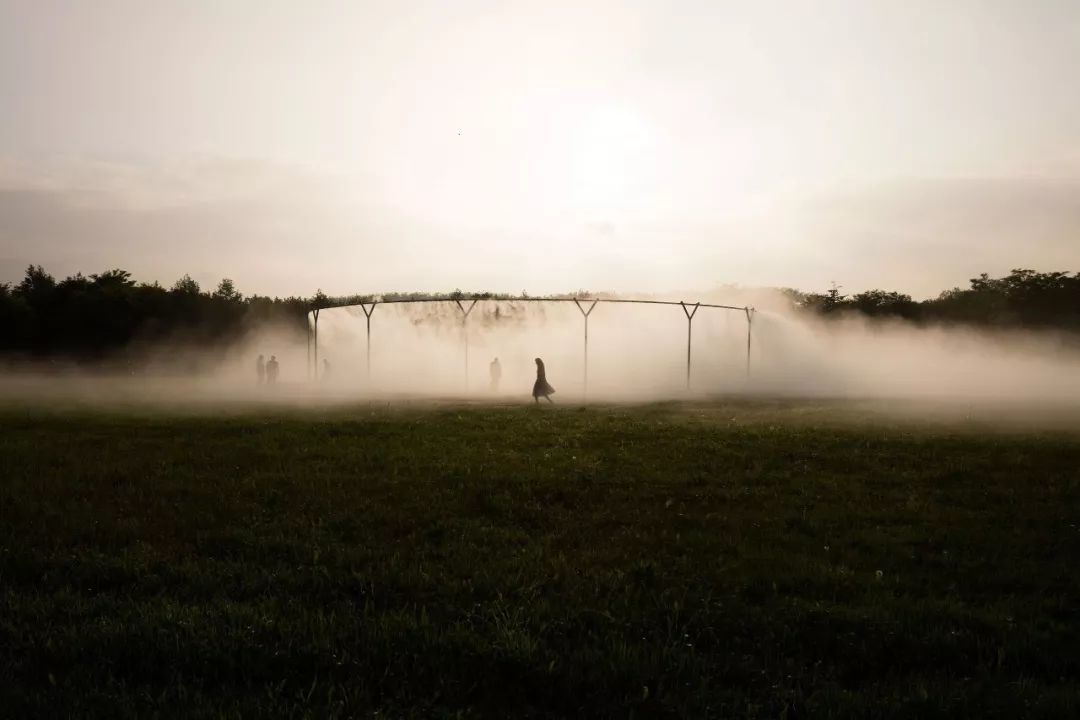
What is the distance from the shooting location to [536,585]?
7.12 meters

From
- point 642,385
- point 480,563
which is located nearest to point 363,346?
point 642,385

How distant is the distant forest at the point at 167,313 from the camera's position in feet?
276

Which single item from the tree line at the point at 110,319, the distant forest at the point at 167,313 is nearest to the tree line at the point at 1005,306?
the distant forest at the point at 167,313

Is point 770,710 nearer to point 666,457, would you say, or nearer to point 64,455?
point 666,457

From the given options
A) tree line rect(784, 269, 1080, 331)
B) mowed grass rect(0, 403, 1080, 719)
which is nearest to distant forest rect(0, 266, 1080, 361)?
tree line rect(784, 269, 1080, 331)

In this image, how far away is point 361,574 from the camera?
7.35m

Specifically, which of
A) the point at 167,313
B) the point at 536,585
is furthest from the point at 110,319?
the point at 536,585

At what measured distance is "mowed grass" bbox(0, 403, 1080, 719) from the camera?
507 centimetres

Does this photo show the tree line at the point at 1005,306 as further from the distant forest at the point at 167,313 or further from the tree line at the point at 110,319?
the tree line at the point at 110,319

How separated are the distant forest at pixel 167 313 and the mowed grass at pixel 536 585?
2767 inches

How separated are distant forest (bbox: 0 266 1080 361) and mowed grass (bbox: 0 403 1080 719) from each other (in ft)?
231

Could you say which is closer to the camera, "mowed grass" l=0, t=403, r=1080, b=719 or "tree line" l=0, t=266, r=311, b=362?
"mowed grass" l=0, t=403, r=1080, b=719

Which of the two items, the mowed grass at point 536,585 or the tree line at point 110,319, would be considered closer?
the mowed grass at point 536,585

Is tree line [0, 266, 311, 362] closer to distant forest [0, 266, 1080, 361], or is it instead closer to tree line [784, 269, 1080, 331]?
distant forest [0, 266, 1080, 361]
